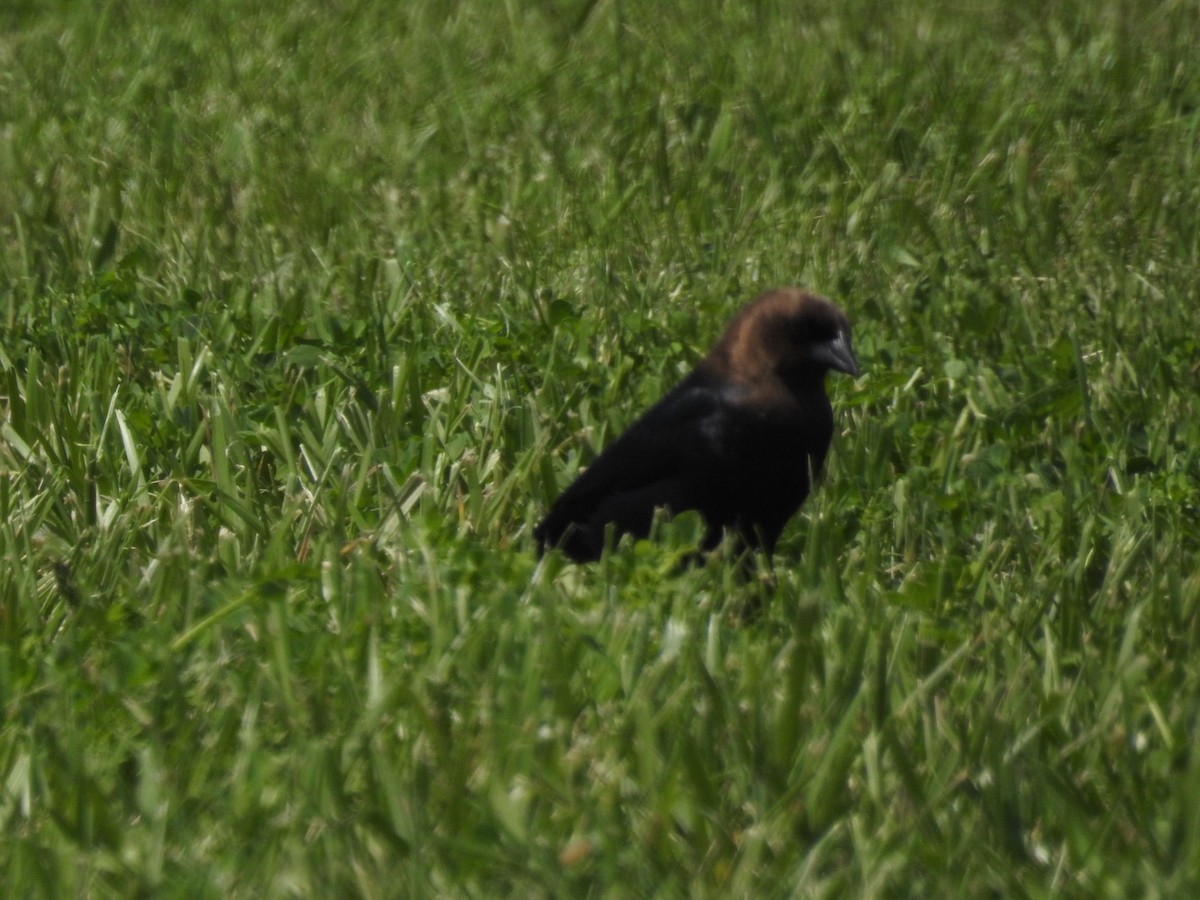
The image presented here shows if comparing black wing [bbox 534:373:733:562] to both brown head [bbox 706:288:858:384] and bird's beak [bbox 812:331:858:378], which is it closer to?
brown head [bbox 706:288:858:384]

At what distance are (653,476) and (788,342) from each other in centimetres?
43

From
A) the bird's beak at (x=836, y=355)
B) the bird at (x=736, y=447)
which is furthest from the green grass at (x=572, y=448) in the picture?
the bird's beak at (x=836, y=355)

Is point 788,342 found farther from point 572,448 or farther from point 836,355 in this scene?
point 572,448

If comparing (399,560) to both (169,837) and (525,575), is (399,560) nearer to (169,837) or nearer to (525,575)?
(525,575)

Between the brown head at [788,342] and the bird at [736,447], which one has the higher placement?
the brown head at [788,342]

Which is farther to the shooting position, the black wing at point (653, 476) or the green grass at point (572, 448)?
the black wing at point (653, 476)

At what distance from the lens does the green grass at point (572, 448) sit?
2750 millimetres

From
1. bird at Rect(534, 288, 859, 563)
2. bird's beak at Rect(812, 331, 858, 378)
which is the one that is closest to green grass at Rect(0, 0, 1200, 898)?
bird at Rect(534, 288, 859, 563)

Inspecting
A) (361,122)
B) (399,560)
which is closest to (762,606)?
(399,560)

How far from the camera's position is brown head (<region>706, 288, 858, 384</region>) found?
4.26 m

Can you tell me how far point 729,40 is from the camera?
26.0 feet

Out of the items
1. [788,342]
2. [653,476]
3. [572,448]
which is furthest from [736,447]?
[572,448]

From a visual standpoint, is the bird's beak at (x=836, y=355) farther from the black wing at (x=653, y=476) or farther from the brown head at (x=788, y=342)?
the black wing at (x=653, y=476)

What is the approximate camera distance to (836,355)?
425 cm
